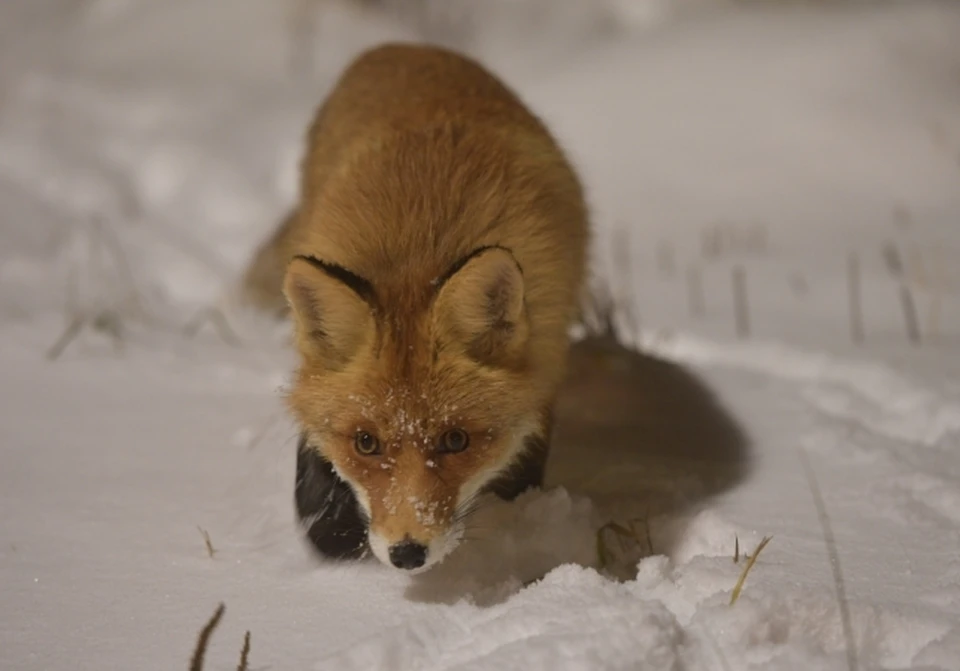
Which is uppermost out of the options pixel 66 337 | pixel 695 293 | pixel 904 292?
pixel 66 337

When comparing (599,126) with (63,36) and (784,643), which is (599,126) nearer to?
(63,36)

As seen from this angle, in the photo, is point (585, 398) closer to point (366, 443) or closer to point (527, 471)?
point (527, 471)

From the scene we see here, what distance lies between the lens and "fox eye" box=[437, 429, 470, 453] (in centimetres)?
188

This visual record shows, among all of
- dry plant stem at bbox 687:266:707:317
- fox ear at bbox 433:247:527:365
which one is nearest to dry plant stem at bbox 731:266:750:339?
dry plant stem at bbox 687:266:707:317

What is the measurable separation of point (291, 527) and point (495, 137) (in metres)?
1.25

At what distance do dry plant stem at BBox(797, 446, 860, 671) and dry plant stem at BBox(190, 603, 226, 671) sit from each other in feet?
3.69

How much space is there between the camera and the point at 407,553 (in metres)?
1.74

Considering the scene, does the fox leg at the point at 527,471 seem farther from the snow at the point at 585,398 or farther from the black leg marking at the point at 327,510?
the black leg marking at the point at 327,510

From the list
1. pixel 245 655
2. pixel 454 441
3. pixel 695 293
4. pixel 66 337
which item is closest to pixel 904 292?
pixel 695 293

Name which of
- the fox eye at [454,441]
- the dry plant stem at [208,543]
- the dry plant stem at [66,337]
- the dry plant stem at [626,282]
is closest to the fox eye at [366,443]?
the fox eye at [454,441]

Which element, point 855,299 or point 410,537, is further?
point 855,299

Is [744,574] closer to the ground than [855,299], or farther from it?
farther from it

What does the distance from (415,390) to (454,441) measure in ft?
0.48

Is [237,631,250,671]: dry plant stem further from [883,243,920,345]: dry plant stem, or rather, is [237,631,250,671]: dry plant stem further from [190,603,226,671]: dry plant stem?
[883,243,920,345]: dry plant stem
